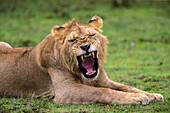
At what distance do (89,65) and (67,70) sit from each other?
1.29 feet

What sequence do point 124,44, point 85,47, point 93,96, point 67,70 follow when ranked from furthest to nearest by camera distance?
point 124,44, point 67,70, point 93,96, point 85,47

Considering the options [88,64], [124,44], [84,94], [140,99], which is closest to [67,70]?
[88,64]

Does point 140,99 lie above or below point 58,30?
below

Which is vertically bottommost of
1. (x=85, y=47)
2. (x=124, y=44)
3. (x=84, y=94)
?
(x=84, y=94)

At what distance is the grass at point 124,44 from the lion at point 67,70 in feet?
0.56

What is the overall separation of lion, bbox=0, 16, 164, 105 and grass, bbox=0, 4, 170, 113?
6.7 inches

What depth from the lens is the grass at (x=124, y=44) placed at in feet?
14.3

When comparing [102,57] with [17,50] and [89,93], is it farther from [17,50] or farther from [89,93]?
[17,50]

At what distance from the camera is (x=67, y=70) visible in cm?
474

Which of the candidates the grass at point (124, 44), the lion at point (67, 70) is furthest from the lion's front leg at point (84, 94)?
the grass at point (124, 44)

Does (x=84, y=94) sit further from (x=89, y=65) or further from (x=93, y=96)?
(x=89, y=65)

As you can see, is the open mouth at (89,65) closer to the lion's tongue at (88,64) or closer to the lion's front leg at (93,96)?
the lion's tongue at (88,64)

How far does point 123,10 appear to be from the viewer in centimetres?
1565

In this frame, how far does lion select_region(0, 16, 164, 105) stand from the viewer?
4469 millimetres
